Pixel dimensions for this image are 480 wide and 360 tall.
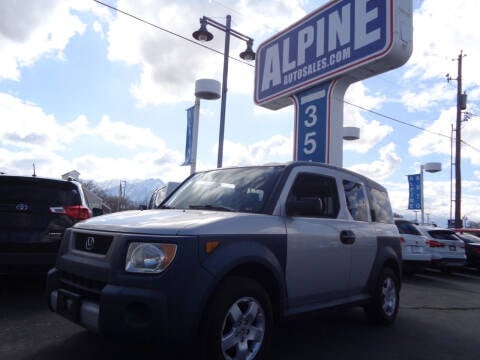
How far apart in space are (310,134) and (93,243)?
25.6ft

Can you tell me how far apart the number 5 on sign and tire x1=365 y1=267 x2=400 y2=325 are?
4.47 metres

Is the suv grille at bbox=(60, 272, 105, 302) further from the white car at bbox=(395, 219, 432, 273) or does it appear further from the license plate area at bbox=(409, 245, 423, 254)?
the license plate area at bbox=(409, 245, 423, 254)

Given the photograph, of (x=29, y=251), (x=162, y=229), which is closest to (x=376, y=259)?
(x=162, y=229)

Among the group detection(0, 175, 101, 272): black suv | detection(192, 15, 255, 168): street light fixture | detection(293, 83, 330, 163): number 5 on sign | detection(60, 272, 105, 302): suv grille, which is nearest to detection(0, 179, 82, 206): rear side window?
detection(0, 175, 101, 272): black suv

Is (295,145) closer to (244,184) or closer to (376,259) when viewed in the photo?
(376,259)

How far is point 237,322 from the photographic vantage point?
11.5 ft

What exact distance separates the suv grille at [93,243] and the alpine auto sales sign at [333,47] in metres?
7.46

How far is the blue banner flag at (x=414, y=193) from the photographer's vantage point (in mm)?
→ 25625

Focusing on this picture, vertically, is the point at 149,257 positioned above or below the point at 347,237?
below

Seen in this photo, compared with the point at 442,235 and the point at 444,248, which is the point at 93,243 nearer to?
the point at 444,248

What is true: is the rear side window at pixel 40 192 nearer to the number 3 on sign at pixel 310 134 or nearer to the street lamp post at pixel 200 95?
the number 3 on sign at pixel 310 134

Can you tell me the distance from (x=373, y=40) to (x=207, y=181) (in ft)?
20.2

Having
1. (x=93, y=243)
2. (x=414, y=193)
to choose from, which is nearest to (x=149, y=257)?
(x=93, y=243)

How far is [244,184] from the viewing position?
4535 millimetres
